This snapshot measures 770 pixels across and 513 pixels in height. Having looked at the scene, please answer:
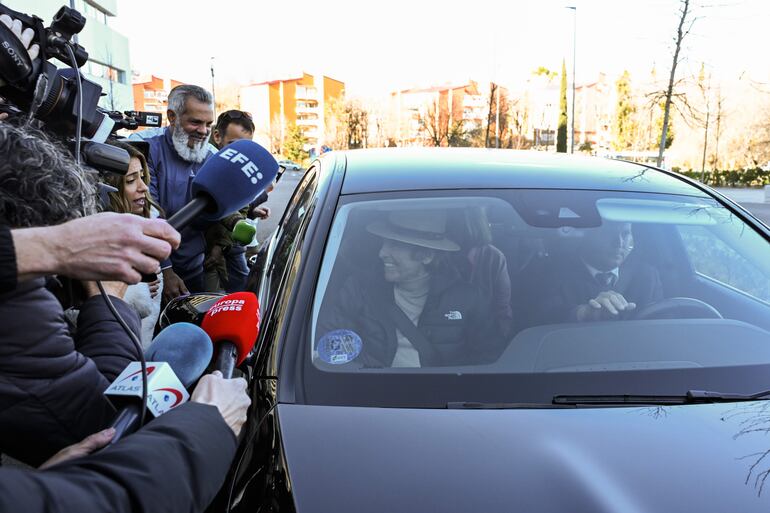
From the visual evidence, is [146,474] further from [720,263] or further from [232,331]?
[720,263]

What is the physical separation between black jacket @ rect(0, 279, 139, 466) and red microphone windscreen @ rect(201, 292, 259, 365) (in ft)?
1.07

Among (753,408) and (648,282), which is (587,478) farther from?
(648,282)

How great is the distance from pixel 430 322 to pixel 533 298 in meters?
0.32

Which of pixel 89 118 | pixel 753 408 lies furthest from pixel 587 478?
pixel 89 118

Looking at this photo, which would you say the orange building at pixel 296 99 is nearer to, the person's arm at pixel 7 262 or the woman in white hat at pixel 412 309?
the woman in white hat at pixel 412 309

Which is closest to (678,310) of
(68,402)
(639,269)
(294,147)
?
(639,269)

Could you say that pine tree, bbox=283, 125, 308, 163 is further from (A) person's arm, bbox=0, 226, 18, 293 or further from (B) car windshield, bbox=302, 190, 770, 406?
(A) person's arm, bbox=0, 226, 18, 293

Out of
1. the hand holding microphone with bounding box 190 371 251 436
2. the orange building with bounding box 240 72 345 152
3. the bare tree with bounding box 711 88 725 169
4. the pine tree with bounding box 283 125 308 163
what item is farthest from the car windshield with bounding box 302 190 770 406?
the orange building with bounding box 240 72 345 152

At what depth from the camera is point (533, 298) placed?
1949 mm

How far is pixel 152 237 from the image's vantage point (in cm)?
126

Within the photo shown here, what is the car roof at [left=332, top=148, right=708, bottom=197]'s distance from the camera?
219cm

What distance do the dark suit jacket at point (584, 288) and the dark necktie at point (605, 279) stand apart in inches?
0.5

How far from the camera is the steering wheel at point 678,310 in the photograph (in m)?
1.96

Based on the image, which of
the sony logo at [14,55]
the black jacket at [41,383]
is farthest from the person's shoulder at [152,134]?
the black jacket at [41,383]
